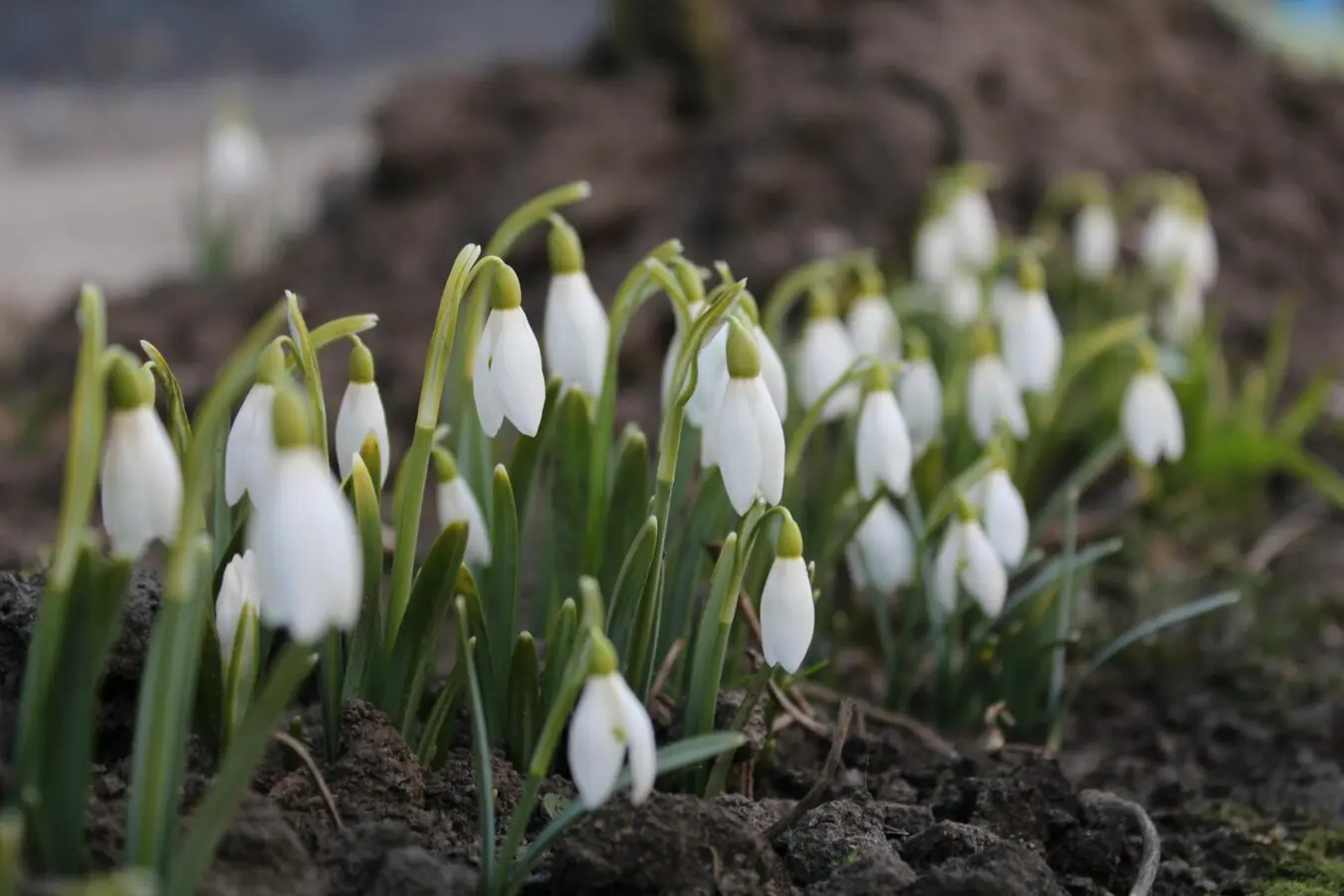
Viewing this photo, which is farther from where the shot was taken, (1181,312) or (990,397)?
(1181,312)

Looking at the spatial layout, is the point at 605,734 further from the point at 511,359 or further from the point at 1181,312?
the point at 1181,312

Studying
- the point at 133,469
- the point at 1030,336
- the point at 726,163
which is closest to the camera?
the point at 133,469

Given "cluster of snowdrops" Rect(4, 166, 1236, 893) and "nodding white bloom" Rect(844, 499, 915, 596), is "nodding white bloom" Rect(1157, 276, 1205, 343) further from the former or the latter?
"nodding white bloom" Rect(844, 499, 915, 596)

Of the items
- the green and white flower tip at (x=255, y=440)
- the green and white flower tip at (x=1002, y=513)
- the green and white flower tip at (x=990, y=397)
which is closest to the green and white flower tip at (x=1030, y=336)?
the green and white flower tip at (x=990, y=397)

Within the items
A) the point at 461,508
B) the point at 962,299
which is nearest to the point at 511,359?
the point at 461,508

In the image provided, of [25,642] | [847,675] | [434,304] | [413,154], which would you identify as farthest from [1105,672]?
[413,154]

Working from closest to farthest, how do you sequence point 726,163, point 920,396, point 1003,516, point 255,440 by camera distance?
point 255,440
point 1003,516
point 920,396
point 726,163
